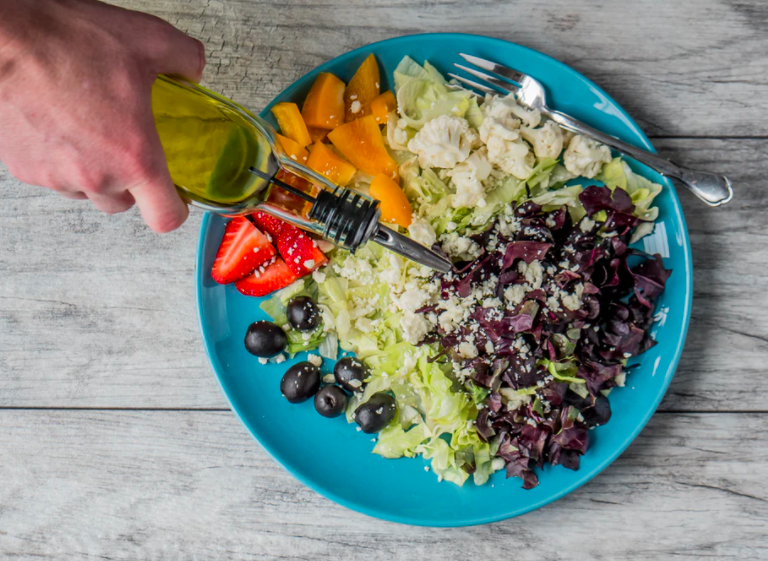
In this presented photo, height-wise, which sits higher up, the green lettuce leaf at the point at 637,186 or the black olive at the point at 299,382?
the green lettuce leaf at the point at 637,186

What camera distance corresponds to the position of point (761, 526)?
1.42 m

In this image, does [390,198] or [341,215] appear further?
[390,198]

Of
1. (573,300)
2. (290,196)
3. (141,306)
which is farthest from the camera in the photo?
(141,306)

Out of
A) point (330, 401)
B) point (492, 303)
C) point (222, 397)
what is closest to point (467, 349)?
point (492, 303)

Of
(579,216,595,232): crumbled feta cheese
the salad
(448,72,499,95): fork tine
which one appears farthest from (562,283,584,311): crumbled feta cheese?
(448,72,499,95): fork tine

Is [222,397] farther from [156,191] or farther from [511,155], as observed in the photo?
[511,155]

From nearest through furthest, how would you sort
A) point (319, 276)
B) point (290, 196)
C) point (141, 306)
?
point (290, 196)
point (319, 276)
point (141, 306)

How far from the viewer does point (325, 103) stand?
1.25 meters

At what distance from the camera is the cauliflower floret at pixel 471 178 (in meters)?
1.24

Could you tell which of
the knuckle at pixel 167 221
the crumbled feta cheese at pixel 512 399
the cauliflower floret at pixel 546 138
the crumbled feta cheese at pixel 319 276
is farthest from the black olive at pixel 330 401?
the cauliflower floret at pixel 546 138

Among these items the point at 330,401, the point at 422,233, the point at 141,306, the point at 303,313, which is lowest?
the point at 141,306

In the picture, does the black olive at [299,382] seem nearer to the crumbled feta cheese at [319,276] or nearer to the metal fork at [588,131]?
the crumbled feta cheese at [319,276]

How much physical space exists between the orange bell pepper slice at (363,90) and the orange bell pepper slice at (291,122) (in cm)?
12

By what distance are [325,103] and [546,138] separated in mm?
480
